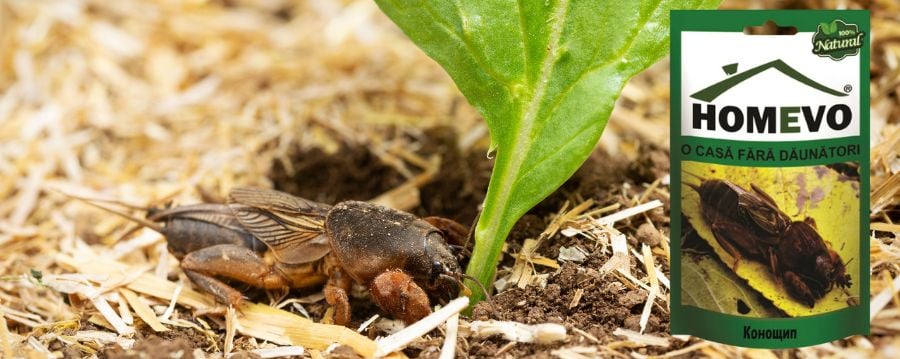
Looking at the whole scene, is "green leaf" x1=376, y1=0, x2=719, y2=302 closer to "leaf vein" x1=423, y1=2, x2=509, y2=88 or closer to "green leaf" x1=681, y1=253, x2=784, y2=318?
"leaf vein" x1=423, y1=2, x2=509, y2=88

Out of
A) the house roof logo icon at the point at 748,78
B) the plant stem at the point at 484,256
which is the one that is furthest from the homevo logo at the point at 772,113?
the plant stem at the point at 484,256

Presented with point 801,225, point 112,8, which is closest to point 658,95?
point 801,225

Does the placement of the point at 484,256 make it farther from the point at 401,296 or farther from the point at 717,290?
the point at 717,290

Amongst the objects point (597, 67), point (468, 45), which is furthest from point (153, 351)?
point (597, 67)

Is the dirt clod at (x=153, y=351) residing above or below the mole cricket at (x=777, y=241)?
below

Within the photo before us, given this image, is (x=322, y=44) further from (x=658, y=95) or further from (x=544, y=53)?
(x=544, y=53)

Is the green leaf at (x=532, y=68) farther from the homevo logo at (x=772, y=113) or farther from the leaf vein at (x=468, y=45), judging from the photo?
the homevo logo at (x=772, y=113)

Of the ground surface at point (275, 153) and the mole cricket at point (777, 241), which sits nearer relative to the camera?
the mole cricket at point (777, 241)
